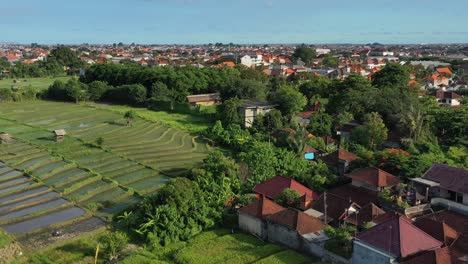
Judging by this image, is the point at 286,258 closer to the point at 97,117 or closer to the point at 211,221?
the point at 211,221

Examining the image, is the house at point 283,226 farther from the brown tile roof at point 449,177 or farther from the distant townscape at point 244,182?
the brown tile roof at point 449,177

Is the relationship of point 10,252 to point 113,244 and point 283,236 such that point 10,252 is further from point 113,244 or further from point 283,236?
point 283,236

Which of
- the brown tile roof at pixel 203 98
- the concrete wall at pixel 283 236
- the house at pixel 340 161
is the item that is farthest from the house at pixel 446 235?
the brown tile roof at pixel 203 98

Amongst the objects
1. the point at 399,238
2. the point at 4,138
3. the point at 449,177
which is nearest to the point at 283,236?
the point at 399,238

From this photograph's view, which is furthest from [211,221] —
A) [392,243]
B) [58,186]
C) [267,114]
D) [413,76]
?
[413,76]

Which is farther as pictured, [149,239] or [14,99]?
[14,99]

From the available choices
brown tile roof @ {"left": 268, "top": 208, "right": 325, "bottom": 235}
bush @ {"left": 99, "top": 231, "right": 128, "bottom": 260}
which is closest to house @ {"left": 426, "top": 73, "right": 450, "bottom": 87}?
brown tile roof @ {"left": 268, "top": 208, "right": 325, "bottom": 235}

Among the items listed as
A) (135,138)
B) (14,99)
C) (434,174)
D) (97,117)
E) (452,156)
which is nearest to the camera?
(434,174)

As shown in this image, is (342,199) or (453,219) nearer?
(453,219)
